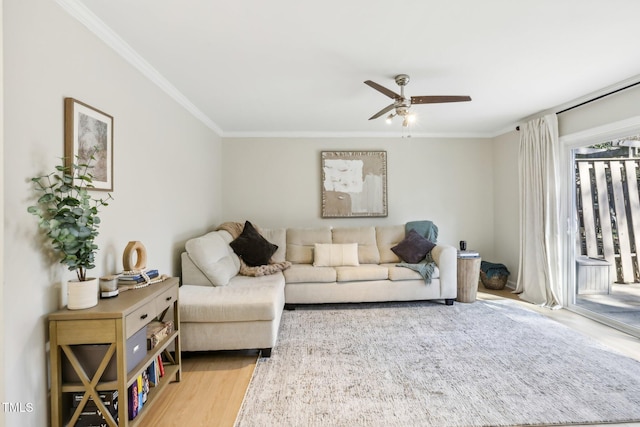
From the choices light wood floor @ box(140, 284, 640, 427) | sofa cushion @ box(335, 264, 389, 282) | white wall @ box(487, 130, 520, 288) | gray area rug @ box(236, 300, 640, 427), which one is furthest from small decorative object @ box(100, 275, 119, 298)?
white wall @ box(487, 130, 520, 288)

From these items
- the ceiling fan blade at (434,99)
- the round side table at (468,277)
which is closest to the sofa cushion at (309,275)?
the round side table at (468,277)

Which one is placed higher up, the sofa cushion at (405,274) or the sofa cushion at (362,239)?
the sofa cushion at (362,239)

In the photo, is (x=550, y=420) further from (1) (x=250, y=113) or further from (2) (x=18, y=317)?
(1) (x=250, y=113)

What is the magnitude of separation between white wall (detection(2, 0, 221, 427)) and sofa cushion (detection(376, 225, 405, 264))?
2999 mm

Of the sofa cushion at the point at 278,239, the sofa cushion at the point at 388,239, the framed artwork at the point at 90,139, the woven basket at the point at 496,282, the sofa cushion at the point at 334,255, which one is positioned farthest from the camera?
the woven basket at the point at 496,282

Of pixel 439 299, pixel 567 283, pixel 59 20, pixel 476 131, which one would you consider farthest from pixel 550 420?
pixel 476 131

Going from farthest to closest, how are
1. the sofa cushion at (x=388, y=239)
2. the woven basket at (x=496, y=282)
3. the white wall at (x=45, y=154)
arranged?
the woven basket at (x=496, y=282) < the sofa cushion at (x=388, y=239) < the white wall at (x=45, y=154)

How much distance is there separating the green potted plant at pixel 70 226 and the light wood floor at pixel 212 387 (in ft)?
2.96

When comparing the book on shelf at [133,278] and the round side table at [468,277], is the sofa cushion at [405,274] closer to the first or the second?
the round side table at [468,277]

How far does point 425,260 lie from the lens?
14.4 ft

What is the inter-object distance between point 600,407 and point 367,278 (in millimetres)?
2382

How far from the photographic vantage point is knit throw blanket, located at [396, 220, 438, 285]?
406cm

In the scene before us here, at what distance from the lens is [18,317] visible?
1.48m

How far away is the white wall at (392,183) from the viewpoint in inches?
205
